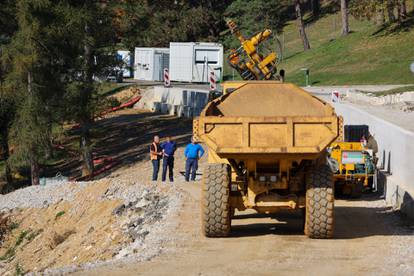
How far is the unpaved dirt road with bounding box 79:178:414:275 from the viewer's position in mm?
12305

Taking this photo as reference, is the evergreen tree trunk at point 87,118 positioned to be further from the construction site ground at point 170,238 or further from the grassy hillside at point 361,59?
the grassy hillside at point 361,59

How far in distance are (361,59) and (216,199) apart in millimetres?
45735

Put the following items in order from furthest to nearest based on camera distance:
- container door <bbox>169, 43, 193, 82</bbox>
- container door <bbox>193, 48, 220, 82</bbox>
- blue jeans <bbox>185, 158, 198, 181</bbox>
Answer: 1. container door <bbox>169, 43, 193, 82</bbox>
2. container door <bbox>193, 48, 220, 82</bbox>
3. blue jeans <bbox>185, 158, 198, 181</bbox>

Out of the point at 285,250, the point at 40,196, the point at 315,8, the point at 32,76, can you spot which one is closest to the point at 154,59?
the point at 315,8

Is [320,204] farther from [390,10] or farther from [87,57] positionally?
[390,10]

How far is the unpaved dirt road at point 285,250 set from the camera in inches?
484

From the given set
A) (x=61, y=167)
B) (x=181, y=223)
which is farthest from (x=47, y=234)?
(x=61, y=167)

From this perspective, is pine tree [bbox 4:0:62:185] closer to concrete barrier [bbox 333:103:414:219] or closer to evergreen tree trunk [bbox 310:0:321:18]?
concrete barrier [bbox 333:103:414:219]

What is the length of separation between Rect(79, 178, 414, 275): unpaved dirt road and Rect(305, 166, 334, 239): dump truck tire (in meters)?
0.30

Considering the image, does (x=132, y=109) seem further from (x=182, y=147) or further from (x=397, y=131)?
(x=397, y=131)

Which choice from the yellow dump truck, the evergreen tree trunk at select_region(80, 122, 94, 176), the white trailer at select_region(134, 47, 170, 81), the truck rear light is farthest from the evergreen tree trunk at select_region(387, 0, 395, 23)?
the truck rear light

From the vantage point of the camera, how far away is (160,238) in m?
15.1

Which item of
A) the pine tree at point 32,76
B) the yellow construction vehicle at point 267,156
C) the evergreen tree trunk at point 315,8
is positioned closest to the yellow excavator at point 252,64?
the pine tree at point 32,76

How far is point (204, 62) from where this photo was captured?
60.7 m
